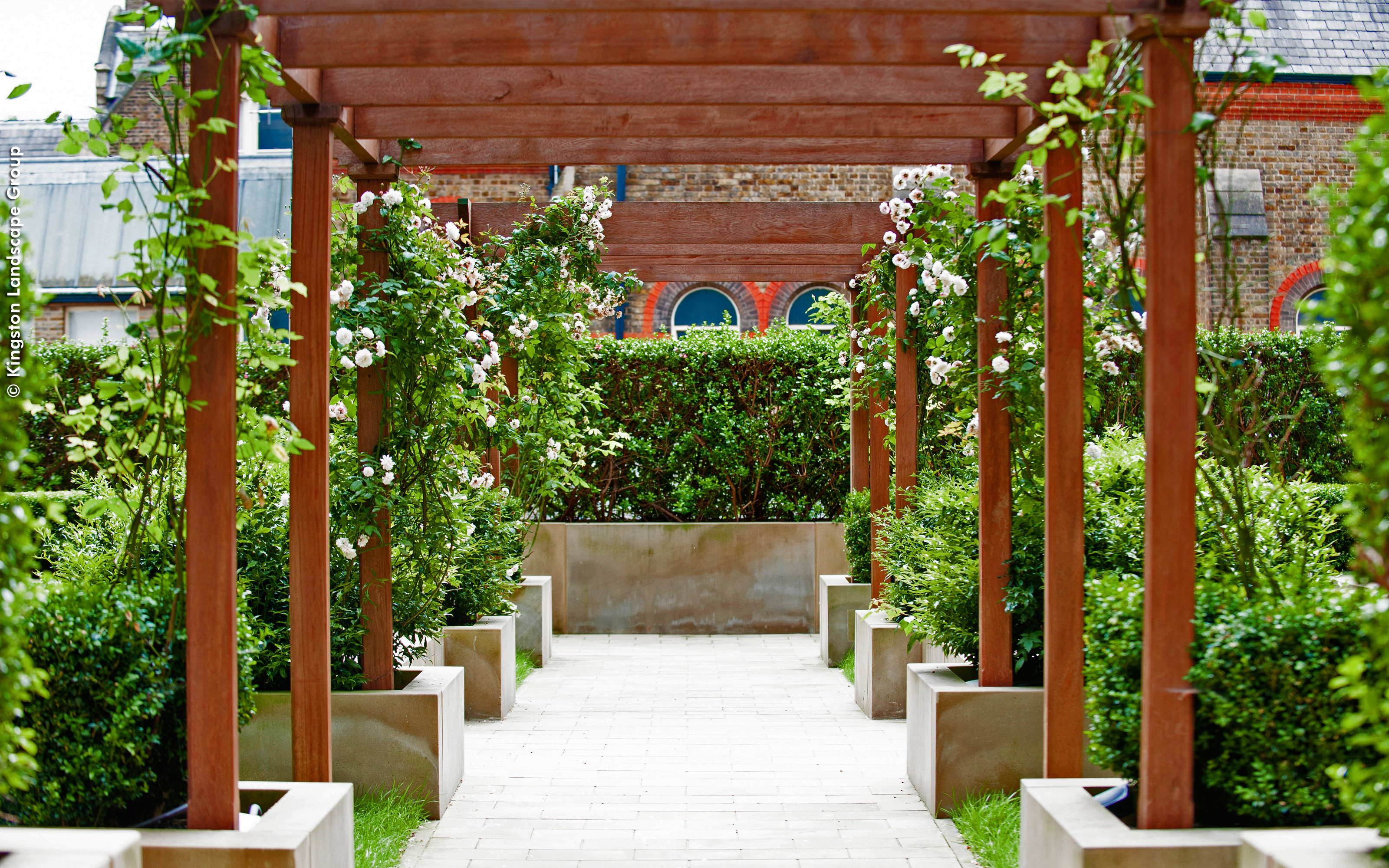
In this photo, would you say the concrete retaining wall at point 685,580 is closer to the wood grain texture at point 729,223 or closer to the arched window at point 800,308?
the wood grain texture at point 729,223

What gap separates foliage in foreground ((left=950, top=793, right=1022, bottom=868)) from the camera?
3732 millimetres

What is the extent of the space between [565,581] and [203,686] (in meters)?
6.62

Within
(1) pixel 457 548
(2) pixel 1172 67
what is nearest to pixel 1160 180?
(2) pixel 1172 67

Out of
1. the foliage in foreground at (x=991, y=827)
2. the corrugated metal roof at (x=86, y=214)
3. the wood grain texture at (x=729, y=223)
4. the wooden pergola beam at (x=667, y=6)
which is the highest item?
the corrugated metal roof at (x=86, y=214)

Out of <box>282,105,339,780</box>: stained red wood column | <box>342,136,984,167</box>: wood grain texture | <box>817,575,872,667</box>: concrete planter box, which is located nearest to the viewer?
<box>282,105,339,780</box>: stained red wood column

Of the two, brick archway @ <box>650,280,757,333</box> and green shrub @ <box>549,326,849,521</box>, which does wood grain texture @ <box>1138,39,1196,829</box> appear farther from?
brick archway @ <box>650,280,757,333</box>

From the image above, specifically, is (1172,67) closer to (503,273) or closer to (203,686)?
(203,686)

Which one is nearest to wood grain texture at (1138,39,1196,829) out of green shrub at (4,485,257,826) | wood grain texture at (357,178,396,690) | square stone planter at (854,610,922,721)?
green shrub at (4,485,257,826)

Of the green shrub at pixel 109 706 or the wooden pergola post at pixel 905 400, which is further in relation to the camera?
the wooden pergola post at pixel 905 400

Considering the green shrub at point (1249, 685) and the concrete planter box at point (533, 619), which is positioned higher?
the green shrub at point (1249, 685)

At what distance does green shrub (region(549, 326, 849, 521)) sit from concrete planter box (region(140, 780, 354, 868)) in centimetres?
675

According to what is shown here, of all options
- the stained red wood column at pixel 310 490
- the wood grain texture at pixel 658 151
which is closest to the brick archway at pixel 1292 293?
the wood grain texture at pixel 658 151

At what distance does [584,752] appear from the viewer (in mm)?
5469

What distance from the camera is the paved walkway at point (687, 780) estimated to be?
398 centimetres
